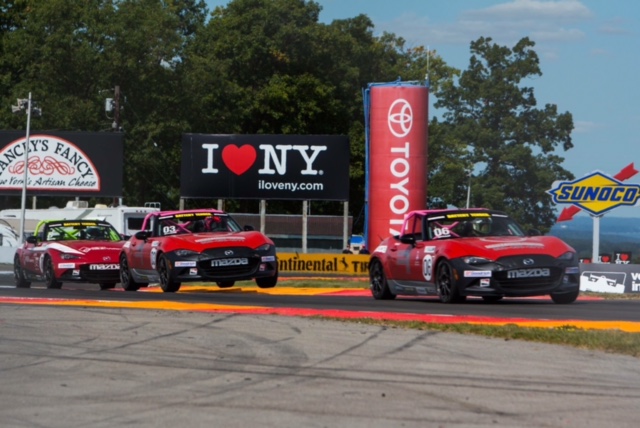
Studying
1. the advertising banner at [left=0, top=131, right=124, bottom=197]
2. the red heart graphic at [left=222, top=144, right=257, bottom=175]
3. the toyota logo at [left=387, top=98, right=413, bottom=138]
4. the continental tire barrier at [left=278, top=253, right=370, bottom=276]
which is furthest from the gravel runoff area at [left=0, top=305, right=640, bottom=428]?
the advertising banner at [left=0, top=131, right=124, bottom=197]

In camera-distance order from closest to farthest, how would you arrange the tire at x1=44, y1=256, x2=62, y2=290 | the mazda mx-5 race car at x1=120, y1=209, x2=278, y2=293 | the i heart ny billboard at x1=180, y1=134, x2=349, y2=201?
the mazda mx-5 race car at x1=120, y1=209, x2=278, y2=293
the tire at x1=44, y1=256, x2=62, y2=290
the i heart ny billboard at x1=180, y1=134, x2=349, y2=201

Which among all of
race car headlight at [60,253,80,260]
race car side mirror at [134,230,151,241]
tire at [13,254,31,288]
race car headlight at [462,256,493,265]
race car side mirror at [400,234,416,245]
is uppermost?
race car side mirror at [400,234,416,245]

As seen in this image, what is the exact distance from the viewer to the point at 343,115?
72.1 m

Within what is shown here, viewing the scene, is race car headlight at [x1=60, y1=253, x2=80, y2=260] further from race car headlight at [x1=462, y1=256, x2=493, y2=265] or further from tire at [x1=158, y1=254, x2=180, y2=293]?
race car headlight at [x1=462, y1=256, x2=493, y2=265]

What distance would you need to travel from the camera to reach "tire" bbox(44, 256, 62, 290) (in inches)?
923

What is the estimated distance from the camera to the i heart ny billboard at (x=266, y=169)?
154ft

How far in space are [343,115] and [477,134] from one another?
74.7ft

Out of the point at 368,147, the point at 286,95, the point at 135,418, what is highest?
the point at 286,95

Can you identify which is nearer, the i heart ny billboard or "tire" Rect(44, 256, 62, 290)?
"tire" Rect(44, 256, 62, 290)

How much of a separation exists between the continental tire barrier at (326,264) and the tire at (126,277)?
1405 cm

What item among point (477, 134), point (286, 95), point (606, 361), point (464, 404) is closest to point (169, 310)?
point (606, 361)

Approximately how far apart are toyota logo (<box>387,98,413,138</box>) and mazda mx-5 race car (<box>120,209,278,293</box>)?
17800 mm

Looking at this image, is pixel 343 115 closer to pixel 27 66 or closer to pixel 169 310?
pixel 27 66

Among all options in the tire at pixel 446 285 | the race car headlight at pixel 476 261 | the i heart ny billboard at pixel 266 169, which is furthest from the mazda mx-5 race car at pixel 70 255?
the i heart ny billboard at pixel 266 169
